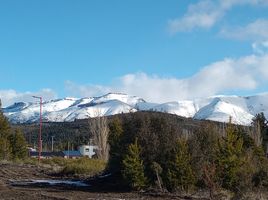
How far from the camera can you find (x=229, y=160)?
28.1m

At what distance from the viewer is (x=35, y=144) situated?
17812cm

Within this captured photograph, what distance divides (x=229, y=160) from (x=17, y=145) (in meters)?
39.2

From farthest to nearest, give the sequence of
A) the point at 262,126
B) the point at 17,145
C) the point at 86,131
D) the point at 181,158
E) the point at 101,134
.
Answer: the point at 86,131 < the point at 101,134 < the point at 17,145 < the point at 262,126 < the point at 181,158

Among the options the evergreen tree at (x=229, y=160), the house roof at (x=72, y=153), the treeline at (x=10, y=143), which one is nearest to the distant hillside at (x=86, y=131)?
the evergreen tree at (x=229, y=160)

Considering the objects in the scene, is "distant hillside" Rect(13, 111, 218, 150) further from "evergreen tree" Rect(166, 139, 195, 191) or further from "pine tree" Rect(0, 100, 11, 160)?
"pine tree" Rect(0, 100, 11, 160)

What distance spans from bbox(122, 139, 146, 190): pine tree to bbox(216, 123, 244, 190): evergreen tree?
14.0 feet

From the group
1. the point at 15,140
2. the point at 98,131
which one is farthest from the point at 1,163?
the point at 98,131

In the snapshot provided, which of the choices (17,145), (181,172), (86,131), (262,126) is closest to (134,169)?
(181,172)

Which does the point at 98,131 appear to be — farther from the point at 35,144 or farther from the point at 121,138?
the point at 35,144

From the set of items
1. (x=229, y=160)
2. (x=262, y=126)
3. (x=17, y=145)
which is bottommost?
(x=229, y=160)

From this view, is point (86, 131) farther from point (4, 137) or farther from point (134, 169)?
point (134, 169)

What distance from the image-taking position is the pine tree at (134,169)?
94.6ft

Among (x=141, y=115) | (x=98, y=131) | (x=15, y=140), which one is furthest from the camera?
(x=98, y=131)

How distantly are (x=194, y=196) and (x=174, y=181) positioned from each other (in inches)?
68.6
